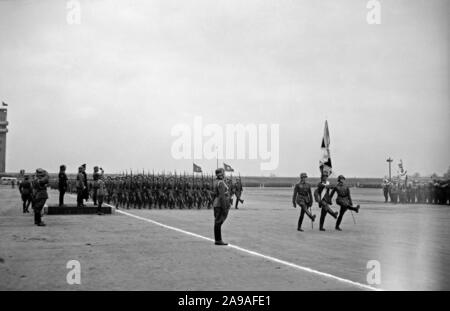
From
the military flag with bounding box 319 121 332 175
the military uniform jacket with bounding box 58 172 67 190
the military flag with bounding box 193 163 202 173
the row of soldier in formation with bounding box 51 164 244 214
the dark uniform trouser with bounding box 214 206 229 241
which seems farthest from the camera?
the military flag with bounding box 193 163 202 173

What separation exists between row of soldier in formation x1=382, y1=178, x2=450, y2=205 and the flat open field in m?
22.7

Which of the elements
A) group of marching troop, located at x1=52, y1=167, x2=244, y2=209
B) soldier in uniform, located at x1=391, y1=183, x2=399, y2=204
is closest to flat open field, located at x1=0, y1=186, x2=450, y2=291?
group of marching troop, located at x1=52, y1=167, x2=244, y2=209

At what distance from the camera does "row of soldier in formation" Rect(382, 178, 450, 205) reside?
3750 centimetres

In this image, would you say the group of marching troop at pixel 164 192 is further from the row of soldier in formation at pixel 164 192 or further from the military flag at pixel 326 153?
the military flag at pixel 326 153

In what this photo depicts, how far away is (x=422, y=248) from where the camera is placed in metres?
11.8

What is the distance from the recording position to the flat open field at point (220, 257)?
7652 mm

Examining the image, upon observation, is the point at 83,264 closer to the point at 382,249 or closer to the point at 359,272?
the point at 359,272

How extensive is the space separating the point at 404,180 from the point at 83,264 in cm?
3636

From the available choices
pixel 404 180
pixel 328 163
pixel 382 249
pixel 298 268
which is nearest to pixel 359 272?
pixel 298 268

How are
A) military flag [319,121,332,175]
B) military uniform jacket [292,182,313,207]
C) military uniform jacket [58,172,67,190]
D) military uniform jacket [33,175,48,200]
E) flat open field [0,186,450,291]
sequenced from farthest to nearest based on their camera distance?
1. military flag [319,121,332,175]
2. military uniform jacket [58,172,67,190]
3. military uniform jacket [33,175,48,200]
4. military uniform jacket [292,182,313,207]
5. flat open field [0,186,450,291]

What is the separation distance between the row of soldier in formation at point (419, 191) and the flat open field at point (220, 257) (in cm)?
2267

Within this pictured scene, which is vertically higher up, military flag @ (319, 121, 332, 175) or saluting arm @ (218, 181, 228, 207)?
A: military flag @ (319, 121, 332, 175)

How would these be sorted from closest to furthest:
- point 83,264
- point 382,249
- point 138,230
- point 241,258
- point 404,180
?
1. point 83,264
2. point 241,258
3. point 382,249
4. point 138,230
5. point 404,180

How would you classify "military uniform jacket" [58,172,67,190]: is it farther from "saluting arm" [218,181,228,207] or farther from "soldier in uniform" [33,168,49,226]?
"saluting arm" [218,181,228,207]
